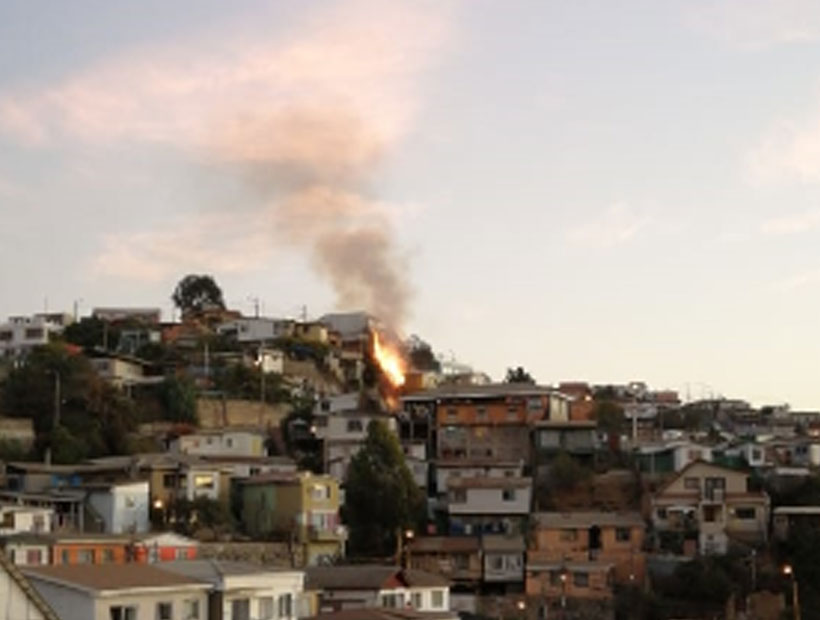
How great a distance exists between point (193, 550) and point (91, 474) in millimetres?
8537

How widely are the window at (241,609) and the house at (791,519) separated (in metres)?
26.0

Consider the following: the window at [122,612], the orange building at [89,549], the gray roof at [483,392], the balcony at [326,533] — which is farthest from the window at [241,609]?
the gray roof at [483,392]

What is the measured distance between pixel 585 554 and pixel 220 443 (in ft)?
56.5

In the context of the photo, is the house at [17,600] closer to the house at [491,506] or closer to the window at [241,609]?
the window at [241,609]

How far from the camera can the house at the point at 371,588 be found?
3603 centimetres

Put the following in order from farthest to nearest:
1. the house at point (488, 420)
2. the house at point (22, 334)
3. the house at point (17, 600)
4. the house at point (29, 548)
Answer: the house at point (22, 334), the house at point (488, 420), the house at point (29, 548), the house at point (17, 600)

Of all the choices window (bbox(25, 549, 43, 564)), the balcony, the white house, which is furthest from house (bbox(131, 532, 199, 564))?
the balcony

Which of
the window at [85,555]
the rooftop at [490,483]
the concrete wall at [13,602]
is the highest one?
the rooftop at [490,483]

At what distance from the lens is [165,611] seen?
25359 mm

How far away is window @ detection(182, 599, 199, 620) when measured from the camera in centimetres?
2606

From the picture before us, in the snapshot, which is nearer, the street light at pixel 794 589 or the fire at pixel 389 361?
the street light at pixel 794 589

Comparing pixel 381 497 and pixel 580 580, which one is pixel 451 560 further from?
pixel 580 580

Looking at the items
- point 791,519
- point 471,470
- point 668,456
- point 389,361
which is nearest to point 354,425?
point 471,470

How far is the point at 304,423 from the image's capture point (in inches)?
2391
